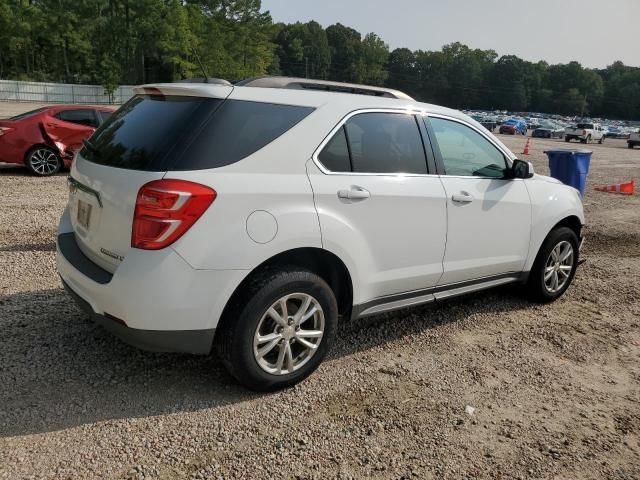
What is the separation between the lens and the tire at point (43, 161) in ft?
34.4

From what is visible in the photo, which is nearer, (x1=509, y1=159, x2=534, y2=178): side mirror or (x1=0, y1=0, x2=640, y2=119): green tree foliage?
(x1=509, y1=159, x2=534, y2=178): side mirror

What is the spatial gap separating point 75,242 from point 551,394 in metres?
3.23

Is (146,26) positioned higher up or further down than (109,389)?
higher up

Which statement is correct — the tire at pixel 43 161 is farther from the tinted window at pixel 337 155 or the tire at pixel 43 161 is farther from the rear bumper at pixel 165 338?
the tinted window at pixel 337 155

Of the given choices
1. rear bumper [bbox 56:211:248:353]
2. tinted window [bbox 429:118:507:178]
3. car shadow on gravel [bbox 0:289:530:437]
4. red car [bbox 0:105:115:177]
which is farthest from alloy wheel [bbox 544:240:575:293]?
red car [bbox 0:105:115:177]

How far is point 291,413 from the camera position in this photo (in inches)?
124

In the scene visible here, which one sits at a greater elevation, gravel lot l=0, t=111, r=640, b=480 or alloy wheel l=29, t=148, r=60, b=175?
alloy wheel l=29, t=148, r=60, b=175

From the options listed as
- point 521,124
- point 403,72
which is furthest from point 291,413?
point 403,72

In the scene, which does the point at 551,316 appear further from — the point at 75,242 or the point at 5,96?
the point at 5,96

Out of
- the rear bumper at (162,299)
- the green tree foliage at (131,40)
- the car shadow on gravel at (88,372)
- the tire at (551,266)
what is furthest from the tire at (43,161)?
the green tree foliage at (131,40)

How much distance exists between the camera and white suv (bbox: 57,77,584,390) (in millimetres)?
2828

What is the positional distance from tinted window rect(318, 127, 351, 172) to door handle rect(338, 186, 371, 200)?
139mm

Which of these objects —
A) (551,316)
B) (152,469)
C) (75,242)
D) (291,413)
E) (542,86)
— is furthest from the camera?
(542,86)

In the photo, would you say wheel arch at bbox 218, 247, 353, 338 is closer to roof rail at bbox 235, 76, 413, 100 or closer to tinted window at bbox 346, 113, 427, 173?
tinted window at bbox 346, 113, 427, 173
